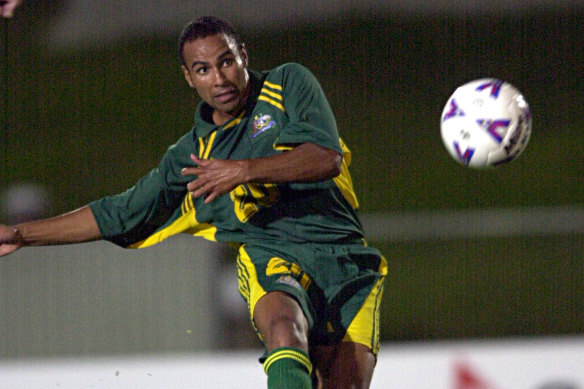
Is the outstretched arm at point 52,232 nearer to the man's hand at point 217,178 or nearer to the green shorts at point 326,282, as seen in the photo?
the green shorts at point 326,282

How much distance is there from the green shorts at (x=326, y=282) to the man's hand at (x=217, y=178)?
0.48 m

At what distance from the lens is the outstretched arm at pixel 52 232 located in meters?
3.80

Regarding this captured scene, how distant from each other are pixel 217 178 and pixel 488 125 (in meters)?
1.28

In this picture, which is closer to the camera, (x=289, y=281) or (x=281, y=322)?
(x=281, y=322)

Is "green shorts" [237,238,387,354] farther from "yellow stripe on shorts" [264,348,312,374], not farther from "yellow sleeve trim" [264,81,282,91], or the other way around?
"yellow sleeve trim" [264,81,282,91]

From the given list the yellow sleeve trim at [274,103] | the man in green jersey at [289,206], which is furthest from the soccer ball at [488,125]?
the yellow sleeve trim at [274,103]

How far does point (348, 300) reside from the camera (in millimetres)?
3549

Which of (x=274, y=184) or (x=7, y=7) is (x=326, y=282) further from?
(x=7, y=7)

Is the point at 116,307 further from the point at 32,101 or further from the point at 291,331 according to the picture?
the point at 32,101

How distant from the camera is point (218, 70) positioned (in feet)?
11.4

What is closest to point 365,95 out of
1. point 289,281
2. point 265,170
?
point 289,281

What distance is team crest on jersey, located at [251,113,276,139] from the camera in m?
3.55

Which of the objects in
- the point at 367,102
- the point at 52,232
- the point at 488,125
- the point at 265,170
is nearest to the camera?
the point at 265,170

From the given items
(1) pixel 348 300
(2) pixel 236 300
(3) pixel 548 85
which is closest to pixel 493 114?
(1) pixel 348 300
